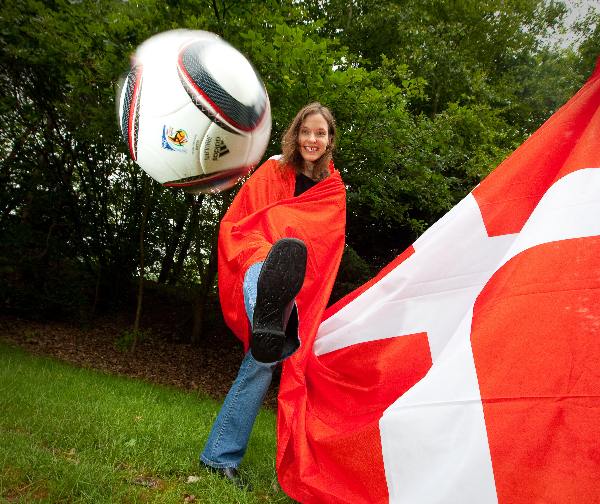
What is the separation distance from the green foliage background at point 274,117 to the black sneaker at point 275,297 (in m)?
3.15

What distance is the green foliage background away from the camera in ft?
16.9

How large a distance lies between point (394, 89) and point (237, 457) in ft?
13.1

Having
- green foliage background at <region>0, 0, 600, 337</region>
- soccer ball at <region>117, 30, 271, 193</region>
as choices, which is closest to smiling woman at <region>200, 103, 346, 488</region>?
soccer ball at <region>117, 30, 271, 193</region>

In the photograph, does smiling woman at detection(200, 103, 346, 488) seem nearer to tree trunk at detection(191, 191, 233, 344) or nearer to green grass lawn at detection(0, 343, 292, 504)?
green grass lawn at detection(0, 343, 292, 504)

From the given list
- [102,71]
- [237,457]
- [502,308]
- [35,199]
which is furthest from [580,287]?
[35,199]

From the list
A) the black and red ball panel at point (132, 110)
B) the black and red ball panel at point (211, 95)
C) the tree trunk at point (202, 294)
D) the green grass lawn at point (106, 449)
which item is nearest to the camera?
the green grass lawn at point (106, 449)

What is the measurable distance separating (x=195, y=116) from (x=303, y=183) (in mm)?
680

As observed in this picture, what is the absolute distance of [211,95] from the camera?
2838 millimetres

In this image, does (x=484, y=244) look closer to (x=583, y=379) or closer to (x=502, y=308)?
(x=502, y=308)

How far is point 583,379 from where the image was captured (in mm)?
1609

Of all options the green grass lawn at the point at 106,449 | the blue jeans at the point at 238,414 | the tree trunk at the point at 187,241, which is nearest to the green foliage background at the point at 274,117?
the tree trunk at the point at 187,241

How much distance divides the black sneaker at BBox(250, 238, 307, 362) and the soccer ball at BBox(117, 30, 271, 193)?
1.04 meters

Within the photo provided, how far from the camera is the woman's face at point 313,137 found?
2.70 metres

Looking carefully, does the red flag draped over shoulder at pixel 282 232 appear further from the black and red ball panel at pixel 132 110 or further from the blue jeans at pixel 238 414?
the black and red ball panel at pixel 132 110
